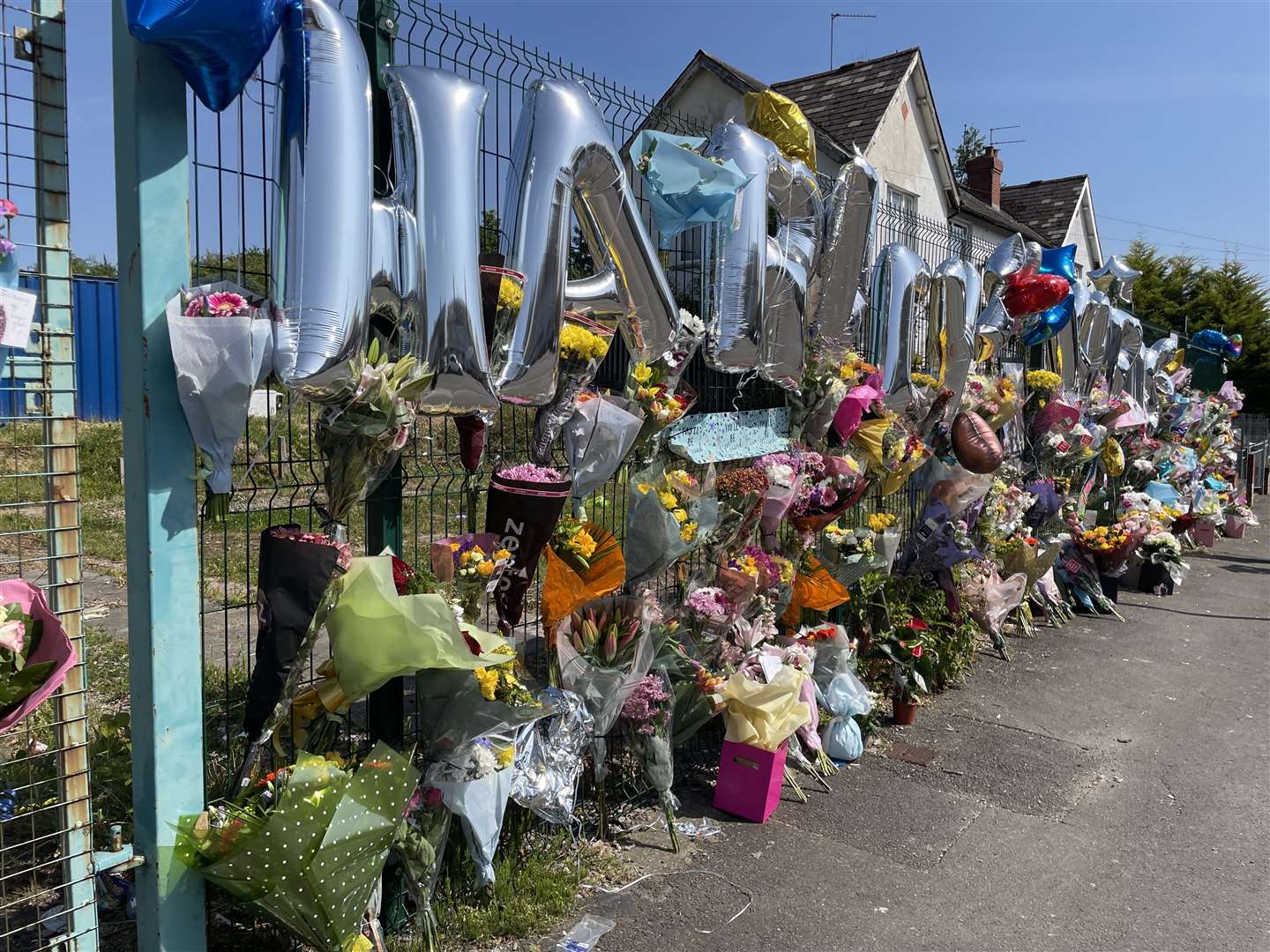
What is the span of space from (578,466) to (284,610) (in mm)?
1222

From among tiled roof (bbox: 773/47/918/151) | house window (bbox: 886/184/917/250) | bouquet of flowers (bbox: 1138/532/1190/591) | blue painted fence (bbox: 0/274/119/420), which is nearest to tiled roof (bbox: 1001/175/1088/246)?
tiled roof (bbox: 773/47/918/151)

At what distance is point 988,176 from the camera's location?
21.3 m

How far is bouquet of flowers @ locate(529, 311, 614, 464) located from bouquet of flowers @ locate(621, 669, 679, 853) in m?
1.02

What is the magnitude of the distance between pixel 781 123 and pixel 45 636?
380cm

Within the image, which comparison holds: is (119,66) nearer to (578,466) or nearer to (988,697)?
(578,466)

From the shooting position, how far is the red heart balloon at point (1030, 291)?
22.1 ft

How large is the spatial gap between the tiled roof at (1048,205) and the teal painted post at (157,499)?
22.2 meters

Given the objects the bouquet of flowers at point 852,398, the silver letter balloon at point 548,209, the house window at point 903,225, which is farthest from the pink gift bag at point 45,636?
the house window at point 903,225

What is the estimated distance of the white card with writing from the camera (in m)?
1.99

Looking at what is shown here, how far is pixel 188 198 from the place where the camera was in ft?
7.83

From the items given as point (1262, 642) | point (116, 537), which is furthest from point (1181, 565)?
point (116, 537)

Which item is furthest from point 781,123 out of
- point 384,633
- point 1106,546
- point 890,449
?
point 1106,546

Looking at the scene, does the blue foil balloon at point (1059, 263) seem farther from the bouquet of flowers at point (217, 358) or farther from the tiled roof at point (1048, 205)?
the tiled roof at point (1048, 205)

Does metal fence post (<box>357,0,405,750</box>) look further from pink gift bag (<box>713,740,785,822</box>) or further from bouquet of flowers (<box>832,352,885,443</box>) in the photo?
bouquet of flowers (<box>832,352,885,443</box>)
